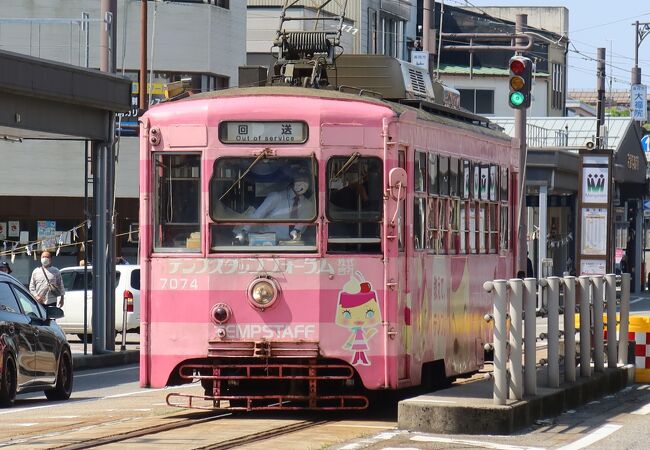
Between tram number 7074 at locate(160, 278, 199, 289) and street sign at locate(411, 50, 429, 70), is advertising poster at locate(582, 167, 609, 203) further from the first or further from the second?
tram number 7074 at locate(160, 278, 199, 289)

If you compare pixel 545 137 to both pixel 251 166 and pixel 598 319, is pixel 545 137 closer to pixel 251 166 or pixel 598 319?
pixel 598 319

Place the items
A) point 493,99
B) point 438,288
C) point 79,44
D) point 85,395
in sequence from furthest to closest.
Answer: point 493,99 → point 79,44 → point 85,395 → point 438,288

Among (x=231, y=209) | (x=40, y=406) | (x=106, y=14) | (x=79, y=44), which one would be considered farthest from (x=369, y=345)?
(x=79, y=44)

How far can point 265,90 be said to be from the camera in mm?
14750

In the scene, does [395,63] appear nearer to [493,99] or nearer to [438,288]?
A: [438,288]

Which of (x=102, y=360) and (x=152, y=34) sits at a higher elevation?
(x=152, y=34)

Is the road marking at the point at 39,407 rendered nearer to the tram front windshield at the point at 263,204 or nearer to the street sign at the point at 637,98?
the tram front windshield at the point at 263,204

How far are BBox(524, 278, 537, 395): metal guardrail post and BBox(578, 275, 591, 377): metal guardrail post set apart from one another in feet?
9.54

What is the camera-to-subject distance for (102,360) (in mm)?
26047

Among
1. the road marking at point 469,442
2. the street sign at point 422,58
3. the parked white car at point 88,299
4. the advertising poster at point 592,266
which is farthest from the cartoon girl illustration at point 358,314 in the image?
the street sign at point 422,58

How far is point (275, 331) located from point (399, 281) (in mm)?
1168

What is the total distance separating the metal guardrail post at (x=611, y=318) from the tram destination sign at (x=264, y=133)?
19.3 feet

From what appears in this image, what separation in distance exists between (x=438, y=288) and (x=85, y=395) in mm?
6207

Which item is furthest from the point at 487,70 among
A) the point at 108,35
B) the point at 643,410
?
the point at 643,410
